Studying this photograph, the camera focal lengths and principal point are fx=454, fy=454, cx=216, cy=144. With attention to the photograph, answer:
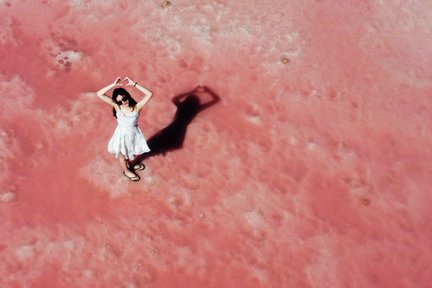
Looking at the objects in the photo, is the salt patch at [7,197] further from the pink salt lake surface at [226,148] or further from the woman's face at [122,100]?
the woman's face at [122,100]

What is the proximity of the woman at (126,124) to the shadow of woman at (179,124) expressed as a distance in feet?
2.40

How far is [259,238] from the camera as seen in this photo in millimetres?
7348

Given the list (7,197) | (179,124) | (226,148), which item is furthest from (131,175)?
(7,197)

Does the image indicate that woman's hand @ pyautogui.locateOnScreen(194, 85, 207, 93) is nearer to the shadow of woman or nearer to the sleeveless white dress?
the shadow of woman

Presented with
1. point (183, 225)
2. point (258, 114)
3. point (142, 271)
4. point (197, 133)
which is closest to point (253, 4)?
point (258, 114)

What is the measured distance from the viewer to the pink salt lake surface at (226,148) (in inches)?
279

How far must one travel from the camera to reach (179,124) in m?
8.64

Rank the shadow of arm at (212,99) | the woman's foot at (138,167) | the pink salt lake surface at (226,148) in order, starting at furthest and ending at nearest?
the shadow of arm at (212,99) < the woman's foot at (138,167) < the pink salt lake surface at (226,148)

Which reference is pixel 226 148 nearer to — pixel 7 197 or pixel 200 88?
pixel 200 88

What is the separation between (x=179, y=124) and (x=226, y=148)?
1035 millimetres

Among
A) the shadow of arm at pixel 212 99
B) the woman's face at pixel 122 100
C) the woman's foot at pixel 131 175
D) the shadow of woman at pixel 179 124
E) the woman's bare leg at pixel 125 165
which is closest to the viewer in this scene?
the woman's face at pixel 122 100

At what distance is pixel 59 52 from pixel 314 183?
586cm

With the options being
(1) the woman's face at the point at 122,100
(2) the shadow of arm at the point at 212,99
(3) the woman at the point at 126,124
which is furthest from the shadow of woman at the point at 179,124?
(1) the woman's face at the point at 122,100

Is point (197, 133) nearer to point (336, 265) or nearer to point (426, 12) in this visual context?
point (336, 265)
